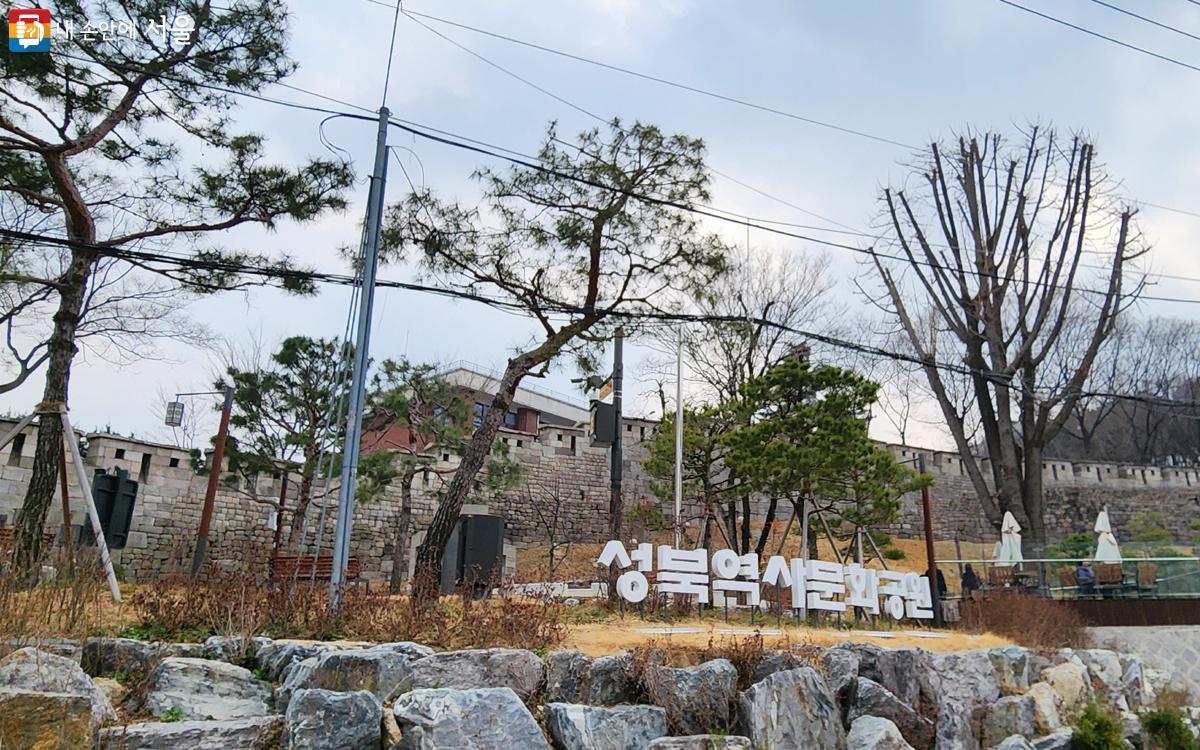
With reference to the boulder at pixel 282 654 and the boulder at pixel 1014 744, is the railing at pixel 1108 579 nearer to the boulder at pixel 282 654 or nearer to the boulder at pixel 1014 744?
the boulder at pixel 1014 744

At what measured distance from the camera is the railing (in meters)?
12.0

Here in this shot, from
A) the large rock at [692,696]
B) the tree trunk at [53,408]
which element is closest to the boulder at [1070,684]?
the large rock at [692,696]

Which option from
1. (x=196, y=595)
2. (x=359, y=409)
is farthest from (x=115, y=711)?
(x=359, y=409)

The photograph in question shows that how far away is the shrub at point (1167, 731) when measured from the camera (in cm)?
870

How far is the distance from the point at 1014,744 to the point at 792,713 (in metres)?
2.69

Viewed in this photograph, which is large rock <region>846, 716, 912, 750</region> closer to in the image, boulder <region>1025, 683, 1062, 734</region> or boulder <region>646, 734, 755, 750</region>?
boulder <region>646, 734, 755, 750</region>

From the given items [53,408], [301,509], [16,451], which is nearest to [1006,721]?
[53,408]

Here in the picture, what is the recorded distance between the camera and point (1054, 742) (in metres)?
7.51

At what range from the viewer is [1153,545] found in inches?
516

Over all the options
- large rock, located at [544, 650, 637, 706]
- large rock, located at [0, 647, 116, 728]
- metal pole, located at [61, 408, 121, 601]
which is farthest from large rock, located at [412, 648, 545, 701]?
metal pole, located at [61, 408, 121, 601]

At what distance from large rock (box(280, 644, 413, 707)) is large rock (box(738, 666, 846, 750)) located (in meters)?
2.44

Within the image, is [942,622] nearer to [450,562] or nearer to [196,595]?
[450,562]

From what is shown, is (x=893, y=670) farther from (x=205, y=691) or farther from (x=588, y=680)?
(x=205, y=691)

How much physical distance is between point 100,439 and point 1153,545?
18552 mm
